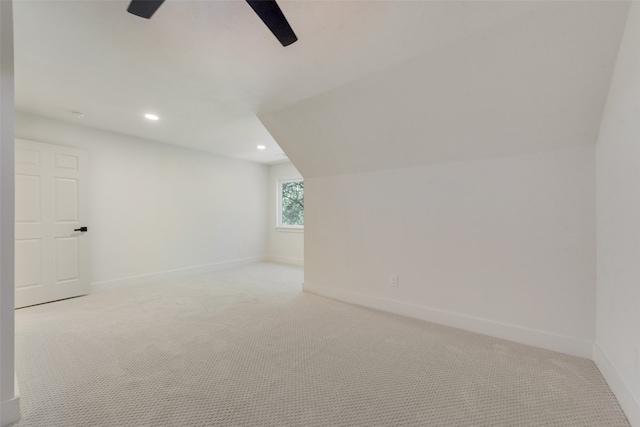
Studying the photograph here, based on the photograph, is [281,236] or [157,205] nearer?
[157,205]

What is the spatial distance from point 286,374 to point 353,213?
1973mm

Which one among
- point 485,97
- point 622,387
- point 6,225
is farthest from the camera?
point 485,97

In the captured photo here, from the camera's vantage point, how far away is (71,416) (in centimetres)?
140

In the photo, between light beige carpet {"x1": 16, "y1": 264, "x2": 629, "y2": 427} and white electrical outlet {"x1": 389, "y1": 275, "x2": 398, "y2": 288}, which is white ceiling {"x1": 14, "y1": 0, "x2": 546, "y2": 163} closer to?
white electrical outlet {"x1": 389, "y1": 275, "x2": 398, "y2": 288}

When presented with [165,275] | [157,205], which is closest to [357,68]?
[157,205]

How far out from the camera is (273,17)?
4.06 feet

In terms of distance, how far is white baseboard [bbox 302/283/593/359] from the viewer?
79.7 inches

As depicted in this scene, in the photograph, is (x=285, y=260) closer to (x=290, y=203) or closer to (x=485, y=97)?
(x=290, y=203)

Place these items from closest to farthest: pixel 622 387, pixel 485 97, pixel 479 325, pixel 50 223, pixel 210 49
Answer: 1. pixel 622 387
2. pixel 210 49
3. pixel 485 97
4. pixel 479 325
5. pixel 50 223

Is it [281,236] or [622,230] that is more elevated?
[622,230]

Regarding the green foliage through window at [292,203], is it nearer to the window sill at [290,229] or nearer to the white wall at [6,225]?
the window sill at [290,229]

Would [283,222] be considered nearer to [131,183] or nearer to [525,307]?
[131,183]

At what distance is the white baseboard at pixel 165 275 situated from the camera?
12.2ft

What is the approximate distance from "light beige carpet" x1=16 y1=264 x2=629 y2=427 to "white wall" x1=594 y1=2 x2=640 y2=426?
16cm
